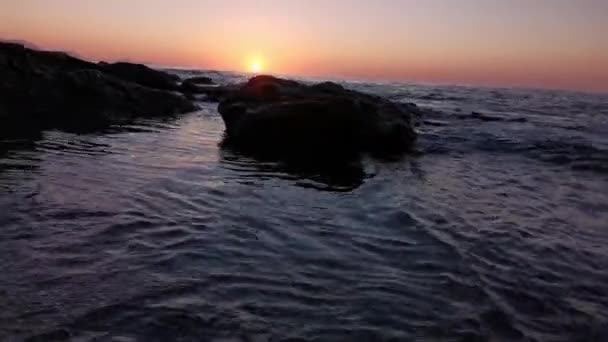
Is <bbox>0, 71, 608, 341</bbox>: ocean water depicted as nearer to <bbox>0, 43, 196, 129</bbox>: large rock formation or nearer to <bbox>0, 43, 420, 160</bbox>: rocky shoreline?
<bbox>0, 43, 420, 160</bbox>: rocky shoreline

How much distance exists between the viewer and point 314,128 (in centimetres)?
1639

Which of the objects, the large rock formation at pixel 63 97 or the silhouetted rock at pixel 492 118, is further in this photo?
the silhouetted rock at pixel 492 118

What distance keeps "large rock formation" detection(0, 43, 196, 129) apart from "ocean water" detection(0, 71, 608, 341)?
5.72 m

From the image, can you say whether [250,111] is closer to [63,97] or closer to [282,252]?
[63,97]

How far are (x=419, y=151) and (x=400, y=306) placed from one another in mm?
13467

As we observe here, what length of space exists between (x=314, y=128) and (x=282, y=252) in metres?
10.1

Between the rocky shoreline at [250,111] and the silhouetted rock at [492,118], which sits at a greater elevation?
the rocky shoreline at [250,111]

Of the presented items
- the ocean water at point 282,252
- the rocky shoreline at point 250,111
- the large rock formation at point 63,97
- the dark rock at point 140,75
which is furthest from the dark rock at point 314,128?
the dark rock at point 140,75

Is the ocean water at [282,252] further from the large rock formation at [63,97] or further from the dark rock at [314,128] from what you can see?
the large rock formation at [63,97]

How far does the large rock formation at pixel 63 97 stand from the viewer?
724 inches

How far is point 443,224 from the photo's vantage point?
852 centimetres

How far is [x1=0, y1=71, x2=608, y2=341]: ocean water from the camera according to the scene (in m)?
4.61

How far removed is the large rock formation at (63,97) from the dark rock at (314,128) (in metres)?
5.60

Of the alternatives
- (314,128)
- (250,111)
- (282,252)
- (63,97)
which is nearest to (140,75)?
(63,97)
